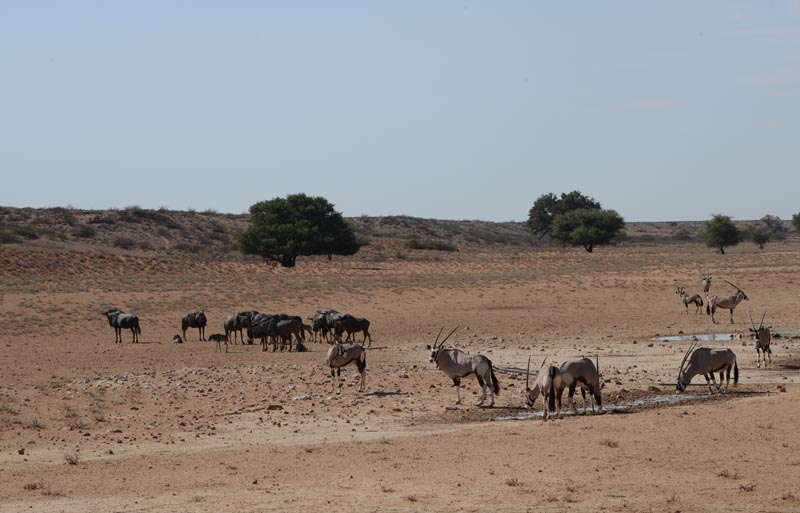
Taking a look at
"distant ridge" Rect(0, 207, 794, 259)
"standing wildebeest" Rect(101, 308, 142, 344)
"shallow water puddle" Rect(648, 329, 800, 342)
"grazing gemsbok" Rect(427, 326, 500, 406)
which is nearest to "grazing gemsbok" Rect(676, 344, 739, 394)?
"grazing gemsbok" Rect(427, 326, 500, 406)

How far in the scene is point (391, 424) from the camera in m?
18.8

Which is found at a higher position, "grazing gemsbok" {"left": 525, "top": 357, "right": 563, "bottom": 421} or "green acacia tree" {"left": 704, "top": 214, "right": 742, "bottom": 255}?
"green acacia tree" {"left": 704, "top": 214, "right": 742, "bottom": 255}

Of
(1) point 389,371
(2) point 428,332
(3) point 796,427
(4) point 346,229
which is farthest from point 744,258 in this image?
(3) point 796,427

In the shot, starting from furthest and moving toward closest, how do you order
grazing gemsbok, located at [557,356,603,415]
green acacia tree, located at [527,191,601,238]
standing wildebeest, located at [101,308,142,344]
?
green acacia tree, located at [527,191,601,238], standing wildebeest, located at [101,308,142,344], grazing gemsbok, located at [557,356,603,415]

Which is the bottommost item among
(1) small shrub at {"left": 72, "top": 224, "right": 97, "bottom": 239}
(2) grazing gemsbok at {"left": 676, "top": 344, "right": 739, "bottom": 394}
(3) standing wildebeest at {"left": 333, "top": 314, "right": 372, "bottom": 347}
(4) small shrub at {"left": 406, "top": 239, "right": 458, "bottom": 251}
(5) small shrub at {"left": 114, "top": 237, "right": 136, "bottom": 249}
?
(2) grazing gemsbok at {"left": 676, "top": 344, "right": 739, "bottom": 394}

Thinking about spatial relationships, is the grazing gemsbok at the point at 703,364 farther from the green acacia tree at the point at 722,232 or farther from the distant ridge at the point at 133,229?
the green acacia tree at the point at 722,232

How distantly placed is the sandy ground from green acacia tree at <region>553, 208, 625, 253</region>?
55.6m

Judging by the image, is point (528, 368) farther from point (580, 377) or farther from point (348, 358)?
point (348, 358)

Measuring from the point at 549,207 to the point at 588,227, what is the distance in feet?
120

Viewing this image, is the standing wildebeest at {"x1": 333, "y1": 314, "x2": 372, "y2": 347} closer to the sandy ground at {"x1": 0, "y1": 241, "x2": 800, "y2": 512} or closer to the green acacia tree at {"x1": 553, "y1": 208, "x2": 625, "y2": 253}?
the sandy ground at {"x1": 0, "y1": 241, "x2": 800, "y2": 512}

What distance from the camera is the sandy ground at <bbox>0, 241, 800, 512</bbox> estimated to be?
1371 cm

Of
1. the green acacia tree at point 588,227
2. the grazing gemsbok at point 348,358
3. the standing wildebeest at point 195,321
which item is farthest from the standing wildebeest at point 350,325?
the green acacia tree at point 588,227

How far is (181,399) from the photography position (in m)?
21.6

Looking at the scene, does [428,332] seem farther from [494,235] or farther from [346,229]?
[494,235]
